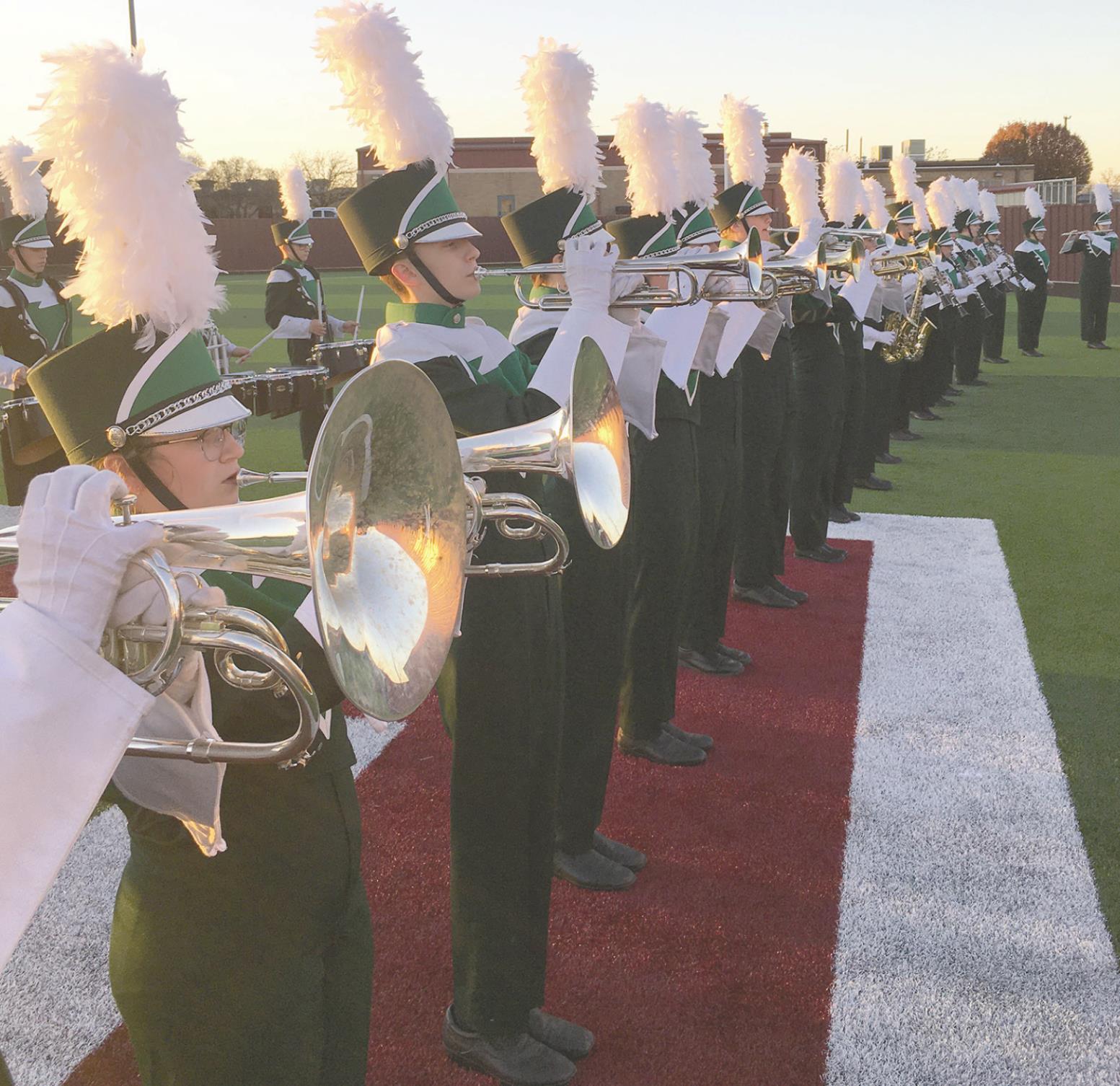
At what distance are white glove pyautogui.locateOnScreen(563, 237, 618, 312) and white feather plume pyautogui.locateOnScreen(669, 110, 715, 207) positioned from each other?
2.11 metres

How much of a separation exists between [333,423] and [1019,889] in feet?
10.5

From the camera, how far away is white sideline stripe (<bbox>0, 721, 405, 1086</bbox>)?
3082 mm

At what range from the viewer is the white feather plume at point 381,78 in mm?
3061

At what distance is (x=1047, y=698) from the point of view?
17.7 feet

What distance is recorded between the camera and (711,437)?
550 centimetres

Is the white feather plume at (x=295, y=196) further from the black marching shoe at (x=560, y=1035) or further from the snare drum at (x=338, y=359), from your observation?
the black marching shoe at (x=560, y=1035)

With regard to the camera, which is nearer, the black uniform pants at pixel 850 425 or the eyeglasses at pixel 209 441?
the eyeglasses at pixel 209 441

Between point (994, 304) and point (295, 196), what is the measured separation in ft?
37.0

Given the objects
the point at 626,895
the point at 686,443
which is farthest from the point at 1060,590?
the point at 626,895

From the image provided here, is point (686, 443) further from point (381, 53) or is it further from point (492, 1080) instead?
point (492, 1080)

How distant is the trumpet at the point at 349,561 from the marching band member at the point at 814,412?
6043 mm

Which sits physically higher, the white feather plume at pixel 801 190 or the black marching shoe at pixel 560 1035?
the white feather plume at pixel 801 190

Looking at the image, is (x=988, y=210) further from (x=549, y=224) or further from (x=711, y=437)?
(x=549, y=224)

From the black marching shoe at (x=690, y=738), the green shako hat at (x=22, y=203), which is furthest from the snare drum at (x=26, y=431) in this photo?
the black marching shoe at (x=690, y=738)
